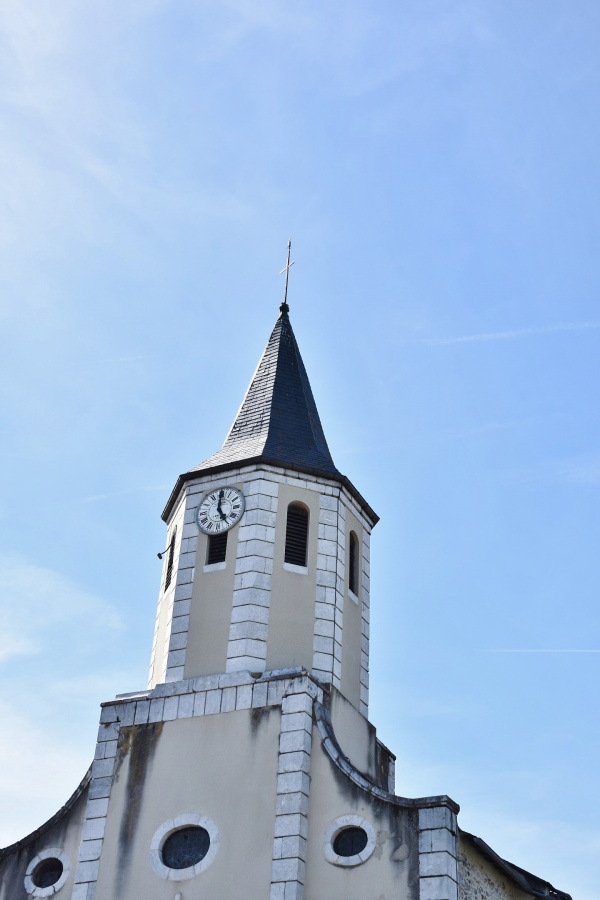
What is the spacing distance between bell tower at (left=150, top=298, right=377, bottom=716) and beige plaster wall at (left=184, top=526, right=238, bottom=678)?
0.02 m

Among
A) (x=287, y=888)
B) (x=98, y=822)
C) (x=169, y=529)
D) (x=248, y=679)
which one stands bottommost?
(x=287, y=888)

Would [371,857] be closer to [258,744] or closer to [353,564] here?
[258,744]

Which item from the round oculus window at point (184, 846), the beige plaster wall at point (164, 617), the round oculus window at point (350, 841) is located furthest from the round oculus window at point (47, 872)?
the round oculus window at point (350, 841)

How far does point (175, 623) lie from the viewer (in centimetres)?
2392

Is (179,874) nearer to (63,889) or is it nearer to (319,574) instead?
(63,889)

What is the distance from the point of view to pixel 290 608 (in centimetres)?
2362

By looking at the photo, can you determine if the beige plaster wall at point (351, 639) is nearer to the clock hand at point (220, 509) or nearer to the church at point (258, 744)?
the church at point (258, 744)

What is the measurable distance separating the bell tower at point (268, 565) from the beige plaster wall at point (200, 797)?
1199 millimetres

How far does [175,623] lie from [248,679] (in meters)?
2.26

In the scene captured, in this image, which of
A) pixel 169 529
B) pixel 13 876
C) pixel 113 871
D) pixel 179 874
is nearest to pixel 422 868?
pixel 179 874

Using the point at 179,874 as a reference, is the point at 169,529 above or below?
above

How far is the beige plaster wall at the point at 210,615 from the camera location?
23.2 meters

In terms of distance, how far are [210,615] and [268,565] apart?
4.75 ft

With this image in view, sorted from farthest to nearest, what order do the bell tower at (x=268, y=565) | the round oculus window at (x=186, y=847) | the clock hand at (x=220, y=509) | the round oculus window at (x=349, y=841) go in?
the clock hand at (x=220, y=509), the bell tower at (x=268, y=565), the round oculus window at (x=186, y=847), the round oculus window at (x=349, y=841)
